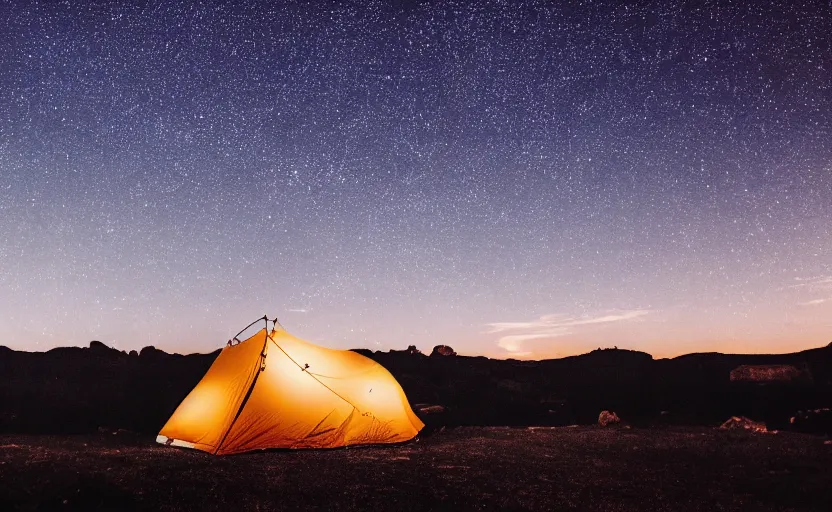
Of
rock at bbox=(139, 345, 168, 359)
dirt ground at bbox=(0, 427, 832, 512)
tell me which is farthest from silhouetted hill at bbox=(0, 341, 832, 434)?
dirt ground at bbox=(0, 427, 832, 512)

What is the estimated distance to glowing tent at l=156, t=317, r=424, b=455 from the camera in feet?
34.6

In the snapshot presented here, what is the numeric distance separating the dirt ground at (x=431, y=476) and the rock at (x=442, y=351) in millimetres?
16841

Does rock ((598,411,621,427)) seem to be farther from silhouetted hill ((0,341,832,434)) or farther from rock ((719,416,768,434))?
rock ((719,416,768,434))

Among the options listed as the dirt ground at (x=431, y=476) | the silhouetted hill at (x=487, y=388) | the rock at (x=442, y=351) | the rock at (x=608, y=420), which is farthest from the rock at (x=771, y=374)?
the rock at (x=442, y=351)

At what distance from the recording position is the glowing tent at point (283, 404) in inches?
416

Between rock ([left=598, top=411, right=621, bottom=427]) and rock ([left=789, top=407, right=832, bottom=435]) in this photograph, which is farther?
rock ([left=598, top=411, right=621, bottom=427])

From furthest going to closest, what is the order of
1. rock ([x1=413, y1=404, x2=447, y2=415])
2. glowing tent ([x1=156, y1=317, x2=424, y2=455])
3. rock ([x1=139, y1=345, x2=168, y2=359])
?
rock ([x1=139, y1=345, x2=168, y2=359]) → rock ([x1=413, y1=404, x2=447, y2=415]) → glowing tent ([x1=156, y1=317, x2=424, y2=455])

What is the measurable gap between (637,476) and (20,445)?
12.5 meters

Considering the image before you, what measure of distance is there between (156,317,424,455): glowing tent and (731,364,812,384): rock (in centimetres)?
2087

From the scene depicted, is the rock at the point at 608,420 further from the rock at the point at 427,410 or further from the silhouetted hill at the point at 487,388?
the rock at the point at 427,410

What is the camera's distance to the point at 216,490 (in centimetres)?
699

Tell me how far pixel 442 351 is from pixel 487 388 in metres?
5.60

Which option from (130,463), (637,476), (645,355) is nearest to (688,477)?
(637,476)

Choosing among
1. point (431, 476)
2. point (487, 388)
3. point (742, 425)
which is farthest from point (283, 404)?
point (487, 388)
